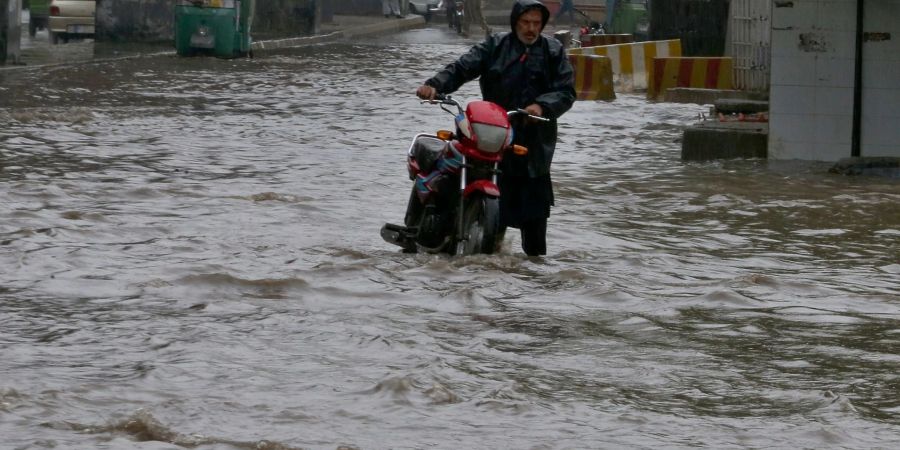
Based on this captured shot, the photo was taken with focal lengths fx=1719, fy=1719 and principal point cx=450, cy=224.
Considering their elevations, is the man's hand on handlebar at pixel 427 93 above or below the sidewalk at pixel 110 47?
below

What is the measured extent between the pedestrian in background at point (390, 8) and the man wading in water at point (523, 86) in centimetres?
5189

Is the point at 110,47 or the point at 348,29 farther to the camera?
the point at 348,29

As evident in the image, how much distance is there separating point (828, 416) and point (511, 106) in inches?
153

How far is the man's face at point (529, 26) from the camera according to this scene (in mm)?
9414

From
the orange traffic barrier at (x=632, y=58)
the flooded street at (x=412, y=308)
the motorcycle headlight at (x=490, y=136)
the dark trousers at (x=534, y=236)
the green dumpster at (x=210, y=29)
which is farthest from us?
the green dumpster at (x=210, y=29)

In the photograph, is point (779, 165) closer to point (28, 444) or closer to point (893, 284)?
point (893, 284)

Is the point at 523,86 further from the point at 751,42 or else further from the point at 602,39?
the point at 602,39

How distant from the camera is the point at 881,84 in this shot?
15.5 m

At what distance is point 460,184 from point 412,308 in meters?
1.40

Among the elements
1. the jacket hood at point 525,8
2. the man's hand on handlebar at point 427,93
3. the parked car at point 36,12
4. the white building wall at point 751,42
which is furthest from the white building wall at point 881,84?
the parked car at point 36,12

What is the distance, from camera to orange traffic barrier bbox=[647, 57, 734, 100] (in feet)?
79.8

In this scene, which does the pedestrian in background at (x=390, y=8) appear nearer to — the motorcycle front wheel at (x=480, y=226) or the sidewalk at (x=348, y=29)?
the sidewalk at (x=348, y=29)

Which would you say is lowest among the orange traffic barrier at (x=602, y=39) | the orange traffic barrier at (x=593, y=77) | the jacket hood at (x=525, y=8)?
the orange traffic barrier at (x=593, y=77)

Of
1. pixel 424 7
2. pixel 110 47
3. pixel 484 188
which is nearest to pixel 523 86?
pixel 484 188
